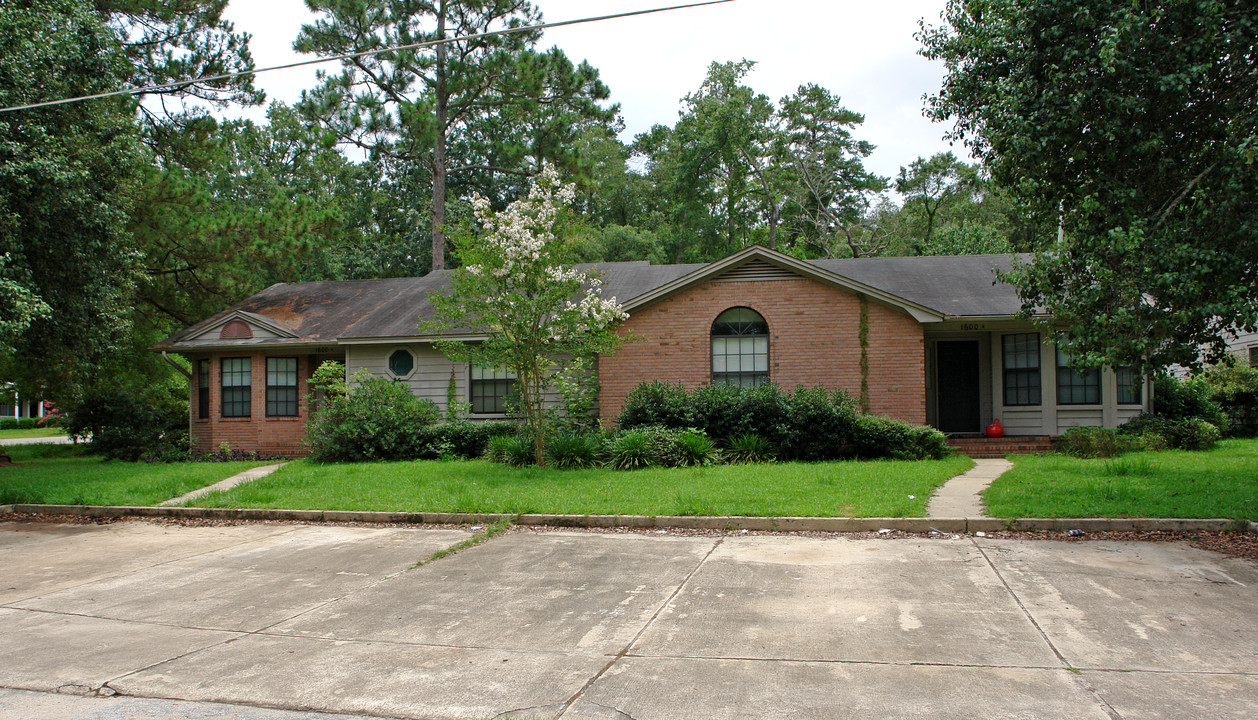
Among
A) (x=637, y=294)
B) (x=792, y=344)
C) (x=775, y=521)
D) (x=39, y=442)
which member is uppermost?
(x=637, y=294)

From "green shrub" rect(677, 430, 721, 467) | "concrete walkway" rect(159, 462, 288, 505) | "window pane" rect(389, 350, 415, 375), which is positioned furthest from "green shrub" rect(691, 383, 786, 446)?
"concrete walkway" rect(159, 462, 288, 505)

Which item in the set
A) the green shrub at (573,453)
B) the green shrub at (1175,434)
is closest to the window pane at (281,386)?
the green shrub at (573,453)

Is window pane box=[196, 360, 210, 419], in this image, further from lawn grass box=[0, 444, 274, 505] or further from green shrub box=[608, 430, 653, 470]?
green shrub box=[608, 430, 653, 470]

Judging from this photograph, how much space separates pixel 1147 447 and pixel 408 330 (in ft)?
50.5

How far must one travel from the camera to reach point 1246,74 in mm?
8820

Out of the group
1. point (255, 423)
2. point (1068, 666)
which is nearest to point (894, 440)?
point (1068, 666)

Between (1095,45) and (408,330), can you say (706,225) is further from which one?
(1095,45)

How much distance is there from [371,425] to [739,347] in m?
7.79

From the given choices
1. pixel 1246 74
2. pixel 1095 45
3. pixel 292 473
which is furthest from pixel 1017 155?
pixel 292 473

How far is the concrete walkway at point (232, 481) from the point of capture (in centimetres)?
1292

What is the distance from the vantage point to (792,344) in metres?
16.9

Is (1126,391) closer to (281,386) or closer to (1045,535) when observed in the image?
(1045,535)

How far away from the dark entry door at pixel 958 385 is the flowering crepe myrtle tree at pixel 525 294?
8.73 m

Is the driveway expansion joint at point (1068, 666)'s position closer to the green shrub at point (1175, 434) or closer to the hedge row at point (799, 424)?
the hedge row at point (799, 424)
